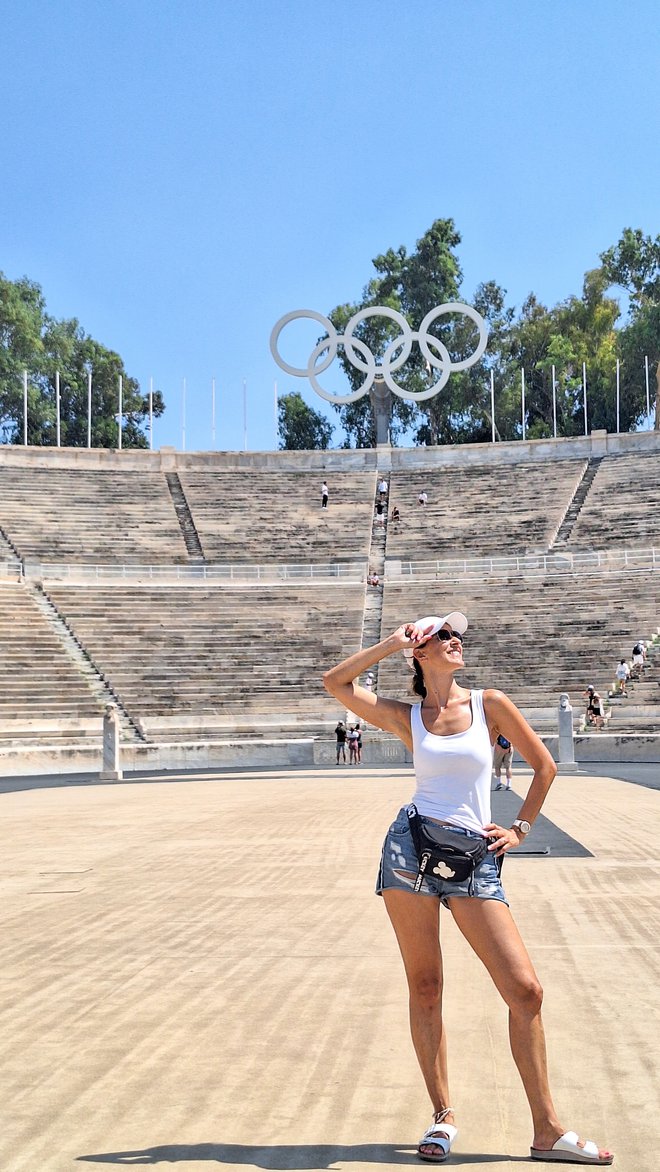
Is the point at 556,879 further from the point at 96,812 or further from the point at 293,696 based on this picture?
the point at 293,696

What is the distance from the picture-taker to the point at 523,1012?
195 inches

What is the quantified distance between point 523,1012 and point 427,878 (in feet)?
2.03

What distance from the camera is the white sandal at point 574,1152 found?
15.6 ft

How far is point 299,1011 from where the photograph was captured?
7.29 meters

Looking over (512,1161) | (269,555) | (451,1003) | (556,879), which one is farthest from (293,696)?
(512,1161)

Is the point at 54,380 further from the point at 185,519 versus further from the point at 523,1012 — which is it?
the point at 523,1012

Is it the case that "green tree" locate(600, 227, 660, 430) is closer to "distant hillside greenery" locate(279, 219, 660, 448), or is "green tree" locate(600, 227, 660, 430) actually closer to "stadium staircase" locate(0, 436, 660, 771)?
"distant hillside greenery" locate(279, 219, 660, 448)

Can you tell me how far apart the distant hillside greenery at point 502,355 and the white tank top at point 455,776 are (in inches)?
3434

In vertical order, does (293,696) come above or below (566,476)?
below

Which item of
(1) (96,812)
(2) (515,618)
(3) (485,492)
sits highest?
(3) (485,492)

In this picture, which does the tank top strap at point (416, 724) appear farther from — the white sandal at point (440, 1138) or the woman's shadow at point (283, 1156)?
the woman's shadow at point (283, 1156)

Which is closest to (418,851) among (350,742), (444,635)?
(444,635)

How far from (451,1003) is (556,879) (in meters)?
5.01

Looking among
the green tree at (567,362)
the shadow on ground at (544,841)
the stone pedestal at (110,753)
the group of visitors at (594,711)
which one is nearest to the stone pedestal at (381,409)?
the green tree at (567,362)
